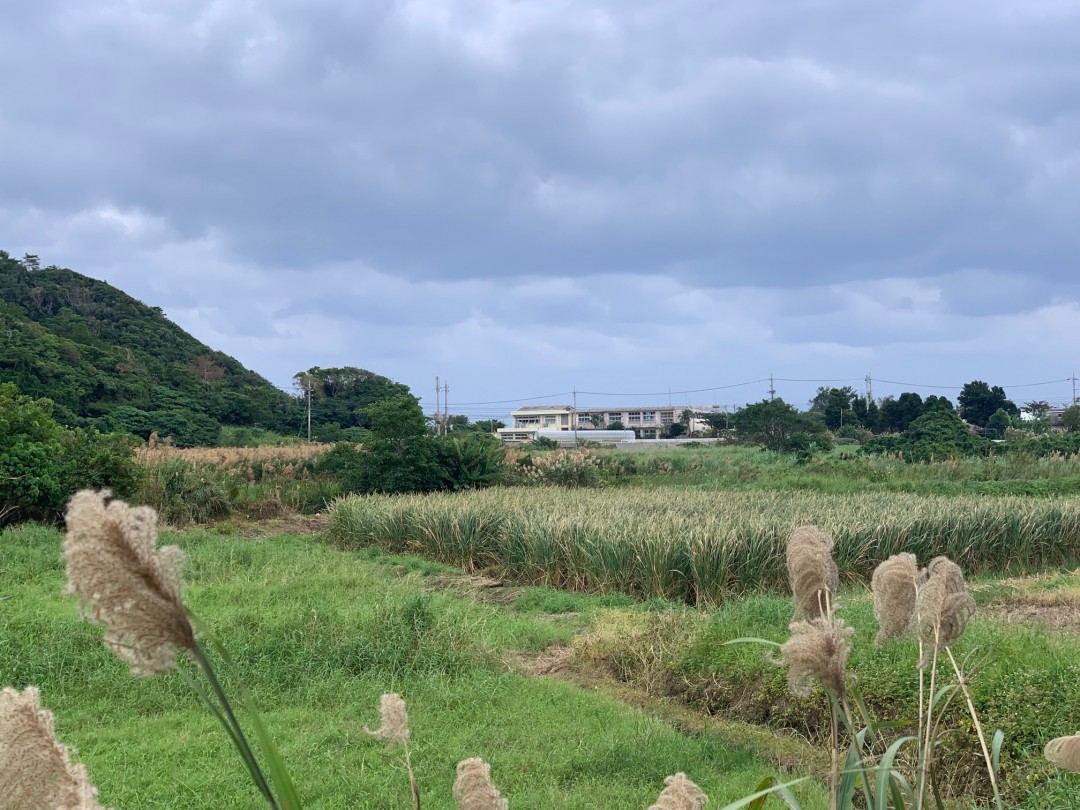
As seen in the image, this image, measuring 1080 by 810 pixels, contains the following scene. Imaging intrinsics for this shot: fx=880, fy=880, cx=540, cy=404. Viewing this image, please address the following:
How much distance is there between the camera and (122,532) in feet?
2.52

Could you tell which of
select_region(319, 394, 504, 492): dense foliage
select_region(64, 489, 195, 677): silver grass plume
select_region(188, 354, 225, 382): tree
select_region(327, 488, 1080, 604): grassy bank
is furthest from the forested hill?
select_region(64, 489, 195, 677): silver grass plume

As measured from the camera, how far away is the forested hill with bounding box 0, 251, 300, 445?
3156 cm

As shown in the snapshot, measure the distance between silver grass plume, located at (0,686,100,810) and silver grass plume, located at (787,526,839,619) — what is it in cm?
101

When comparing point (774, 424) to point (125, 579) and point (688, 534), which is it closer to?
point (688, 534)

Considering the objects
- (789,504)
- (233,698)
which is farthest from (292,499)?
(233,698)

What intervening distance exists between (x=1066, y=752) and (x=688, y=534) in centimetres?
801

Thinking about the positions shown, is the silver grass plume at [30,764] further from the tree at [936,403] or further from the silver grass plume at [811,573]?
the tree at [936,403]

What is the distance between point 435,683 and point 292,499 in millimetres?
13265

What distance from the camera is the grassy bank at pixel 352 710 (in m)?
4.03

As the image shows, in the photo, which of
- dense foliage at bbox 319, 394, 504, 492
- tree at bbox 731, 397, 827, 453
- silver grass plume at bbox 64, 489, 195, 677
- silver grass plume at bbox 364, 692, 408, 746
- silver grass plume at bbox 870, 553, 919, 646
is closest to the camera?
silver grass plume at bbox 64, 489, 195, 677

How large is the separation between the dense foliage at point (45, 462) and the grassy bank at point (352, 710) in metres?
4.60

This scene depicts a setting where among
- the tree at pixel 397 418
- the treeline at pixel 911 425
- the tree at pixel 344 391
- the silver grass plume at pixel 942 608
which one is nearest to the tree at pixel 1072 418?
the treeline at pixel 911 425

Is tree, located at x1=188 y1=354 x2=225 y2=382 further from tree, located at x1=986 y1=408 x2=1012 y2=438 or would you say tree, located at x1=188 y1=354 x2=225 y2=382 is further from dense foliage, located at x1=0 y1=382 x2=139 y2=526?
tree, located at x1=986 y1=408 x2=1012 y2=438

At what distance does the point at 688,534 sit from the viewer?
8.95 metres
